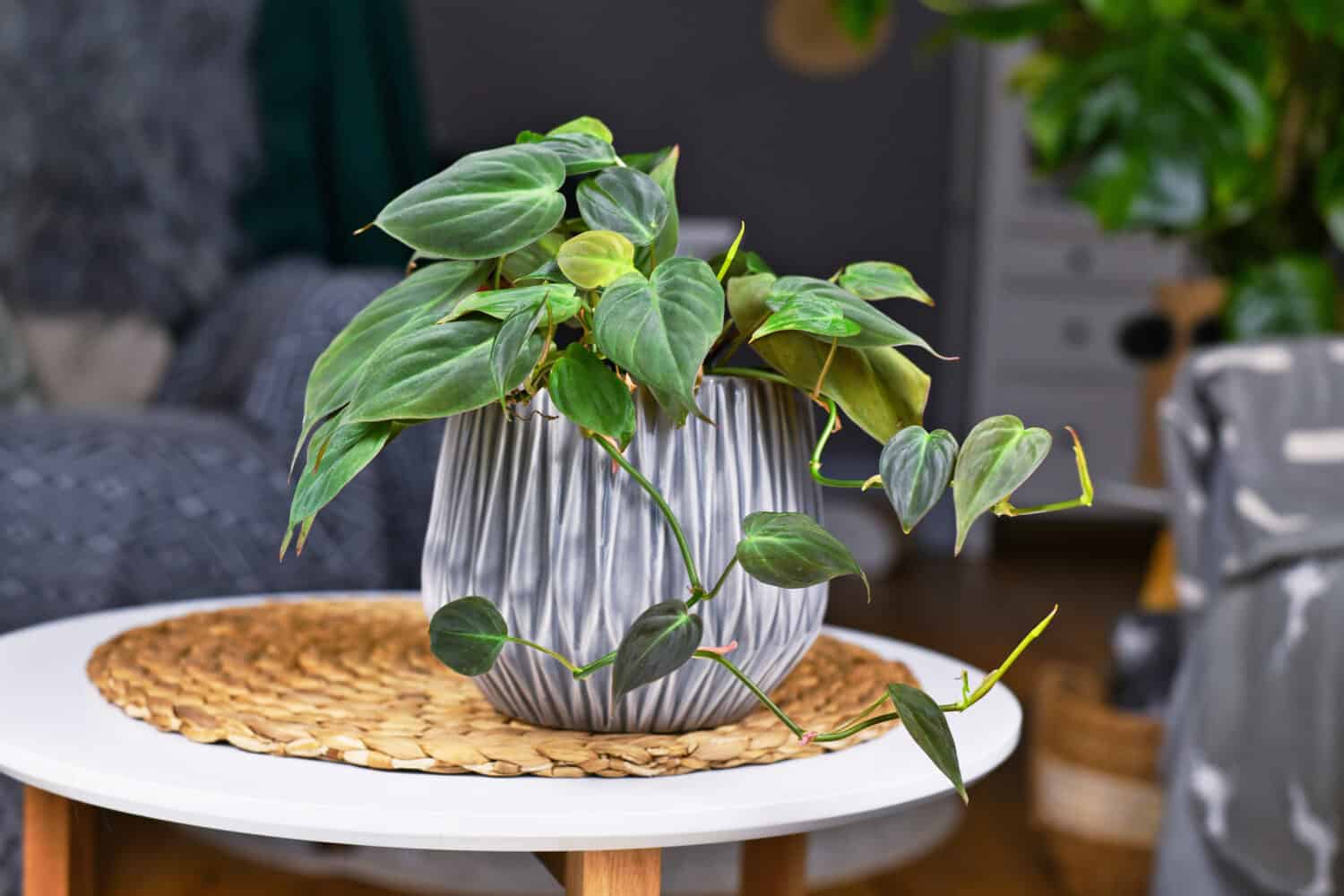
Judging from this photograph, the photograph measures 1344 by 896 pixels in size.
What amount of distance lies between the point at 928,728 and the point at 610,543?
0.13 m

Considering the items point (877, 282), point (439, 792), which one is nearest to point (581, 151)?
point (877, 282)

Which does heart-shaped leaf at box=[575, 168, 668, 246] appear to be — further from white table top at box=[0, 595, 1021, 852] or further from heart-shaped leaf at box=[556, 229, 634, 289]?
white table top at box=[0, 595, 1021, 852]

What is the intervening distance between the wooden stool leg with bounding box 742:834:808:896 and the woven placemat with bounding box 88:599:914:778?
0.28 feet

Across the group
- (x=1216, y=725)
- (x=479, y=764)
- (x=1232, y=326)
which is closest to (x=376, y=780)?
(x=479, y=764)

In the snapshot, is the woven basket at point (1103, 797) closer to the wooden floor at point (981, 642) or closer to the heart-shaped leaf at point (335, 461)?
the wooden floor at point (981, 642)

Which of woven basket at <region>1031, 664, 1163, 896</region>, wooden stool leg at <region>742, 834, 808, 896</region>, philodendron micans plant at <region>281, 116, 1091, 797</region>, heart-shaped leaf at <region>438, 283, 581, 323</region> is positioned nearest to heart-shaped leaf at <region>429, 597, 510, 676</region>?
philodendron micans plant at <region>281, 116, 1091, 797</region>

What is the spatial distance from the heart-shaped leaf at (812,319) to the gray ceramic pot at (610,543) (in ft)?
0.15

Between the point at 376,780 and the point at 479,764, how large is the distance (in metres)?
0.04

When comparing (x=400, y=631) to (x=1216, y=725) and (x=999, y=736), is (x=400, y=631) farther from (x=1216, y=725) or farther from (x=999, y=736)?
(x=1216, y=725)

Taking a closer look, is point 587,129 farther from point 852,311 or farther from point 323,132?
point 323,132

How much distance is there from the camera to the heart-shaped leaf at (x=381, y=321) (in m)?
0.53

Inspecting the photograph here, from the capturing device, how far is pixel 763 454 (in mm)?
539

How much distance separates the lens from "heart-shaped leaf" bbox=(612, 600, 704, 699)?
0.47 meters

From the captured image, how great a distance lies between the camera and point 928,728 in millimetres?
450
